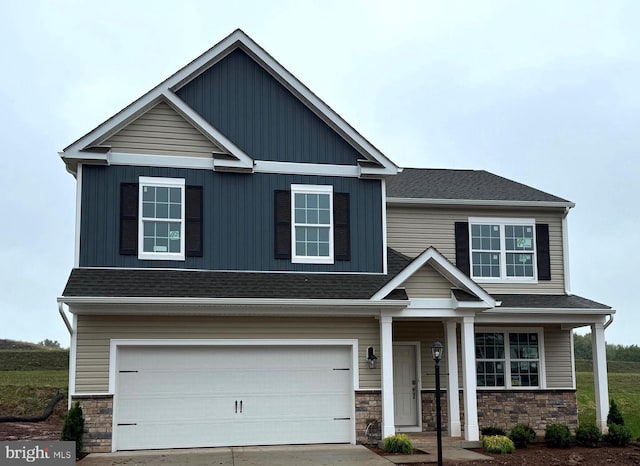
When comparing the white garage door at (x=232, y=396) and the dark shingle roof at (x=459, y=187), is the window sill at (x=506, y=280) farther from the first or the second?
the white garage door at (x=232, y=396)

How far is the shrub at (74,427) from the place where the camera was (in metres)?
13.8

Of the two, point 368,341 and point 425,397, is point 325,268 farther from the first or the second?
point 425,397

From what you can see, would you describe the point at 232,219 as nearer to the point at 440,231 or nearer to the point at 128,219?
the point at 128,219

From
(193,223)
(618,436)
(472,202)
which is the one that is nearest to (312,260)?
(193,223)

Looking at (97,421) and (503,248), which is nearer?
(97,421)

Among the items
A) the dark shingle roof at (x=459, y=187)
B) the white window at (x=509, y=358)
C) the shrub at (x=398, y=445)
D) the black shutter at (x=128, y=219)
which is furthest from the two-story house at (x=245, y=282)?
the dark shingle roof at (x=459, y=187)

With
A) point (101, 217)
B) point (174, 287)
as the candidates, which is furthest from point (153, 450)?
point (101, 217)

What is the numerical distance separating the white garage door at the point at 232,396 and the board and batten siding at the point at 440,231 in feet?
13.6

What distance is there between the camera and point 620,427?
1662 cm

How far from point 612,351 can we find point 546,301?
27959 mm

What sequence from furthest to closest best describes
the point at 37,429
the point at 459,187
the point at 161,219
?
the point at 459,187
the point at 37,429
the point at 161,219

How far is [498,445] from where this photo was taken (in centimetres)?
1500

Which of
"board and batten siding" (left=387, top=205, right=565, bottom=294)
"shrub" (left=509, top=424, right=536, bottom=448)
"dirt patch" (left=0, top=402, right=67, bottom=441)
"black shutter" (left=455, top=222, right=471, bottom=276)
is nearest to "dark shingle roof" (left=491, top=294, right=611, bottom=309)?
"board and batten siding" (left=387, top=205, right=565, bottom=294)

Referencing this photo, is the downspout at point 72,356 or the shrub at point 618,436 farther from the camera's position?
the shrub at point 618,436
